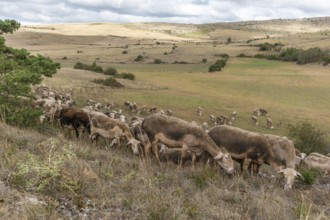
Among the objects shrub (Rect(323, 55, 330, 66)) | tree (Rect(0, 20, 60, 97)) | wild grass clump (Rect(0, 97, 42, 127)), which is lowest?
shrub (Rect(323, 55, 330, 66))

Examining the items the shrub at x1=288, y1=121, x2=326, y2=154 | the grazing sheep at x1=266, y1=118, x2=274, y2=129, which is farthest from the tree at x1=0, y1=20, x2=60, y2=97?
the grazing sheep at x1=266, y1=118, x2=274, y2=129

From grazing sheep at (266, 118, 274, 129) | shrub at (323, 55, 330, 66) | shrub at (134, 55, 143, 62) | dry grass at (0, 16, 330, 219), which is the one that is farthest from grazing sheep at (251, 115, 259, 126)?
shrub at (323, 55, 330, 66)

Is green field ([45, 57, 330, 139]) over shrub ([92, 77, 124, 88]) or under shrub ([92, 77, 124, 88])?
under

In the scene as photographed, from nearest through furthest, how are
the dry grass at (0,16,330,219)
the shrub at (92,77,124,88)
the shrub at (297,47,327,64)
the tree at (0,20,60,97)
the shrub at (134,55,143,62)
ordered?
1. the dry grass at (0,16,330,219)
2. the tree at (0,20,60,97)
3. the shrub at (92,77,124,88)
4. the shrub at (134,55,143,62)
5. the shrub at (297,47,327,64)

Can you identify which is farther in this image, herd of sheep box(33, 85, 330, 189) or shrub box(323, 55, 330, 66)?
shrub box(323, 55, 330, 66)

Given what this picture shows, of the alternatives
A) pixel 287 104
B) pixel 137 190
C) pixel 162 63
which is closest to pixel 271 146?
pixel 137 190

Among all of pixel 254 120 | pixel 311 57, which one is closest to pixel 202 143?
pixel 254 120

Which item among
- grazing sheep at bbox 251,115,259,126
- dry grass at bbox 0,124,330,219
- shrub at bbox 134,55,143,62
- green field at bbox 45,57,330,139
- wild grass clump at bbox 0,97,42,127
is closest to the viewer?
dry grass at bbox 0,124,330,219

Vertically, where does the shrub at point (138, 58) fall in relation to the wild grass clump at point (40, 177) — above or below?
below

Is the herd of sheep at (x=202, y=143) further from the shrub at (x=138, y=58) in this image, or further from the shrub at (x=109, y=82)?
the shrub at (x=138, y=58)

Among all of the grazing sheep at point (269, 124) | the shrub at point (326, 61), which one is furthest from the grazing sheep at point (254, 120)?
the shrub at point (326, 61)

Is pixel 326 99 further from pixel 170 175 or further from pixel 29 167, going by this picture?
pixel 29 167

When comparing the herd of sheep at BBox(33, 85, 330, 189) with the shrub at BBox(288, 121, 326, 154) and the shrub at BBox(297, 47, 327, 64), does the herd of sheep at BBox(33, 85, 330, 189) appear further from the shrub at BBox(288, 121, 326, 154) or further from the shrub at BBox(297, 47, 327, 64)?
the shrub at BBox(297, 47, 327, 64)

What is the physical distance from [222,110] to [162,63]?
1395 inches
